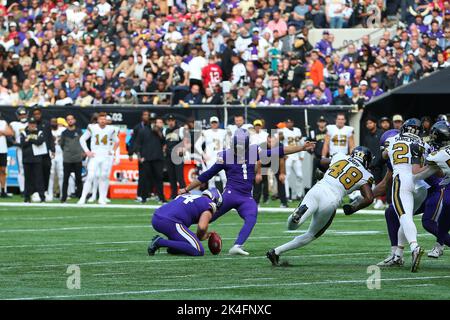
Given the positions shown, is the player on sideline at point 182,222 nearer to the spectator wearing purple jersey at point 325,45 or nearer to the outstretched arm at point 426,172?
the outstretched arm at point 426,172

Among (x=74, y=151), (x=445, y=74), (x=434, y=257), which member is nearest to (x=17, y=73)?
(x=74, y=151)

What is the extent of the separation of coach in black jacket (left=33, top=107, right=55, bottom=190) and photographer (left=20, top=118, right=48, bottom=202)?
0.09 meters

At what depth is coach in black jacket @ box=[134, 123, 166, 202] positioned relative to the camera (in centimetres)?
2380

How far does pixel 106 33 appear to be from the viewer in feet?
103

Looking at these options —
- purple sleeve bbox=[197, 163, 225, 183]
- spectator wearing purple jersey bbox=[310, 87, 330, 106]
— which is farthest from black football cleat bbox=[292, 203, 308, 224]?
spectator wearing purple jersey bbox=[310, 87, 330, 106]

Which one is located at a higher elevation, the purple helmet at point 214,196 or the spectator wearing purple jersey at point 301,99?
the spectator wearing purple jersey at point 301,99

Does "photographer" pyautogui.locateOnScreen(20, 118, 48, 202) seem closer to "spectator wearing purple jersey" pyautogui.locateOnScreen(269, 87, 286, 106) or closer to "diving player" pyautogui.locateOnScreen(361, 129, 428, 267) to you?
"spectator wearing purple jersey" pyautogui.locateOnScreen(269, 87, 286, 106)

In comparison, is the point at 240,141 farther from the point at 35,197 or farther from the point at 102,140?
the point at 35,197

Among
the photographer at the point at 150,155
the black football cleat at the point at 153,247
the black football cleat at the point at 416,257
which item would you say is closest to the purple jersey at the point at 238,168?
the black football cleat at the point at 153,247

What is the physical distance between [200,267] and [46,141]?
12.5 m

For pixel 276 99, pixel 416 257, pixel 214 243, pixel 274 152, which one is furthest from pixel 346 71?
pixel 416 257

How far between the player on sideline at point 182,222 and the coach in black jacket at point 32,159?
10852mm

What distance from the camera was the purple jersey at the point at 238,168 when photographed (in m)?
14.1

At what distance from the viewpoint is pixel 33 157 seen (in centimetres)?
2405
